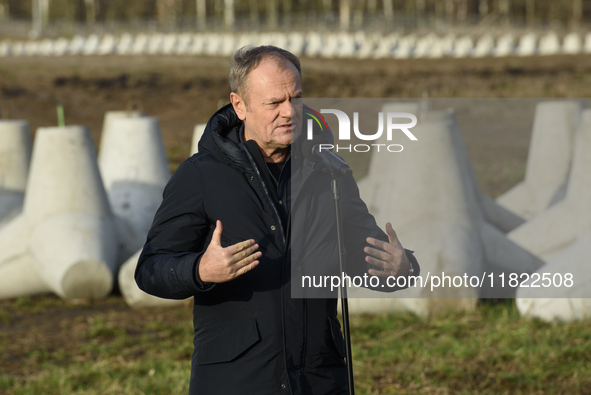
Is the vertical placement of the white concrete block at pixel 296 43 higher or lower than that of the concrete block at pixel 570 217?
higher

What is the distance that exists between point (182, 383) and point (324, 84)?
20.4 metres

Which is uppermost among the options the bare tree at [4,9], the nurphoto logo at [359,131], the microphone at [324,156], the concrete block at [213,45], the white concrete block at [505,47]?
the bare tree at [4,9]

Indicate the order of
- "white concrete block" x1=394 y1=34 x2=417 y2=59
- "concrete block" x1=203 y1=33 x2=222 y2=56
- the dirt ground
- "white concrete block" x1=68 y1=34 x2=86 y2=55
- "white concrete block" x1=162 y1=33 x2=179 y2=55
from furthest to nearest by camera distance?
"white concrete block" x1=68 y1=34 x2=86 y2=55, "white concrete block" x1=162 y1=33 x2=179 y2=55, "concrete block" x1=203 y1=33 x2=222 y2=56, "white concrete block" x1=394 y1=34 x2=417 y2=59, the dirt ground

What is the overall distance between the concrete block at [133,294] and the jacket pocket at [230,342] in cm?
431

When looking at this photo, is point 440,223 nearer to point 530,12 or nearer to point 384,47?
point 384,47

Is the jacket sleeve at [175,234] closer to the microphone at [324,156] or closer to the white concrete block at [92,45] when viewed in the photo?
the microphone at [324,156]

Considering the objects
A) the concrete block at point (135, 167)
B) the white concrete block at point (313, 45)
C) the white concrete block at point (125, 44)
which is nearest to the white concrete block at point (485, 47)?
the white concrete block at point (313, 45)

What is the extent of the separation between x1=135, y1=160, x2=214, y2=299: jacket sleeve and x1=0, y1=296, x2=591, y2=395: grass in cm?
237

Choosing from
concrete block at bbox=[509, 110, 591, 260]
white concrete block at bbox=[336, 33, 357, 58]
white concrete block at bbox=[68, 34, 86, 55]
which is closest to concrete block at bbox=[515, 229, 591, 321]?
concrete block at bbox=[509, 110, 591, 260]

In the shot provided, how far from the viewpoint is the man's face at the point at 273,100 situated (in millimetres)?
2150

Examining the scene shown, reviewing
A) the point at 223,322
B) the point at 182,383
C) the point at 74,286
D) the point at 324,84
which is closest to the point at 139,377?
the point at 182,383

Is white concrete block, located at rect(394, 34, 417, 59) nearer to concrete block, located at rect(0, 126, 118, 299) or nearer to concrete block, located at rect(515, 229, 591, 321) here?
concrete block, located at rect(0, 126, 118, 299)

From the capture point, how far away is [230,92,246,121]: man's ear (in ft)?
7.38

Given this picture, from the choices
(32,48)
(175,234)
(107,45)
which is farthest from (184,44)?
(175,234)
